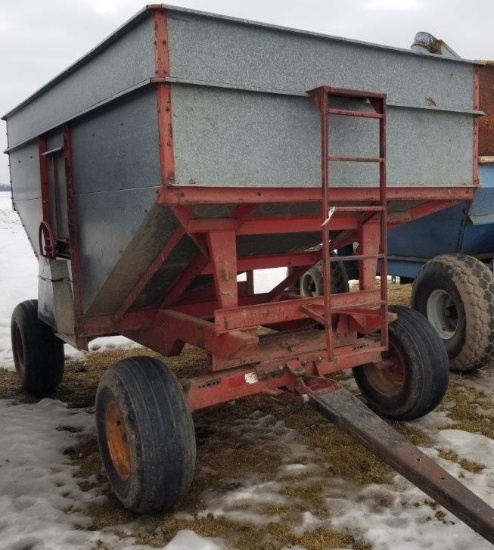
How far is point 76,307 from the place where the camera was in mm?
4109

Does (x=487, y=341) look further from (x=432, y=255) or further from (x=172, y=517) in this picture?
(x=172, y=517)

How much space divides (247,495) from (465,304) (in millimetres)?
2910

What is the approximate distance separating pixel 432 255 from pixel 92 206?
3.85m

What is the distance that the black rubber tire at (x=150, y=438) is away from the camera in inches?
120

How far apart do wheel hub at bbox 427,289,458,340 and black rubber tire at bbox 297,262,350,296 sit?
1.47m

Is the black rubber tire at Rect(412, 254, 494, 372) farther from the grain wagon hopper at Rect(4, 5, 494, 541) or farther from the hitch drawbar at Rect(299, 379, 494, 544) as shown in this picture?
the hitch drawbar at Rect(299, 379, 494, 544)

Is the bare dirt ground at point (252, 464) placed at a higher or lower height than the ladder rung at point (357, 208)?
lower

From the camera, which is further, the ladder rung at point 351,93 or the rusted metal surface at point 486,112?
the rusted metal surface at point 486,112

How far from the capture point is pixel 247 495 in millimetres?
3334

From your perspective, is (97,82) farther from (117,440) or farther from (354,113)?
(117,440)

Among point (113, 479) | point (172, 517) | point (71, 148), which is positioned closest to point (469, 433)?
point (172, 517)

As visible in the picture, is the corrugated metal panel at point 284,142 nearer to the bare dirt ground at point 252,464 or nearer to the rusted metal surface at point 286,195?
the rusted metal surface at point 286,195

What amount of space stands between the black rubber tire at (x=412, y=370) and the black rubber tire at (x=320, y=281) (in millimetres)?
2409

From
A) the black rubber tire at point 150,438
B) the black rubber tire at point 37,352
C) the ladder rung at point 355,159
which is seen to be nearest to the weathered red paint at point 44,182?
the black rubber tire at point 37,352
